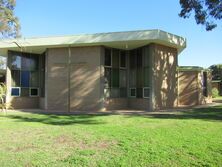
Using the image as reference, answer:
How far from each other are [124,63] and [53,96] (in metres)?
6.03

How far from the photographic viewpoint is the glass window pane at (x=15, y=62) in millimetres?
22969

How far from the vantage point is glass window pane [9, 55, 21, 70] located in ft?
75.4

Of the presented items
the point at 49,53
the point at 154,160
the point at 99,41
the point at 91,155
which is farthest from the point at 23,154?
the point at 49,53

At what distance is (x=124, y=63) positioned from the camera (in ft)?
71.4

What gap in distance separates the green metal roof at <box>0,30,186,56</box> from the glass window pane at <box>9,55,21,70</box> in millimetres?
1363

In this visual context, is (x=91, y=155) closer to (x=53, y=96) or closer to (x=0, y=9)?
(x=53, y=96)

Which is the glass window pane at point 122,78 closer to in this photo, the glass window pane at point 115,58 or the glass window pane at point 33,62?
the glass window pane at point 115,58

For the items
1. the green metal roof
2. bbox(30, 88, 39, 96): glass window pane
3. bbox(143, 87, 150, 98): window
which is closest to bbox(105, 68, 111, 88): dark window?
the green metal roof

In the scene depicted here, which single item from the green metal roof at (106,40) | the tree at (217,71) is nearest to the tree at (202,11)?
the green metal roof at (106,40)

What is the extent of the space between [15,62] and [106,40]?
8687 mm

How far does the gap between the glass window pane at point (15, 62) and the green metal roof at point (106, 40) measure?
1363mm

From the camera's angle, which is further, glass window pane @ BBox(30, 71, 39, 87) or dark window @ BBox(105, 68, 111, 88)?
glass window pane @ BBox(30, 71, 39, 87)

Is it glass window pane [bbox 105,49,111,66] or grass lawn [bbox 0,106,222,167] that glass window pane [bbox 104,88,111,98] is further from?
grass lawn [bbox 0,106,222,167]

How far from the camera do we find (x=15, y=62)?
2306 centimetres
